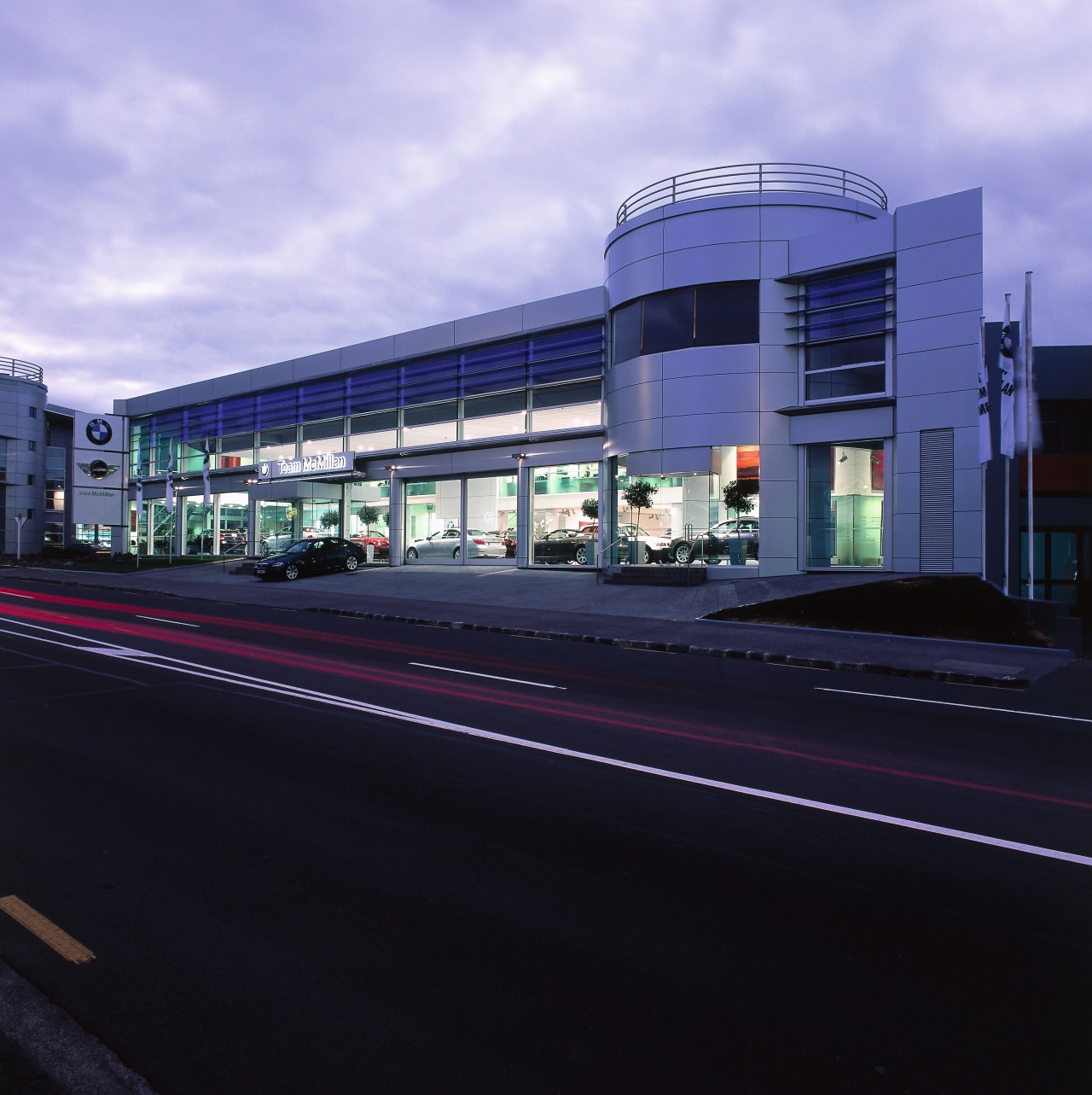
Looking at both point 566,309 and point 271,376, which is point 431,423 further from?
point 271,376

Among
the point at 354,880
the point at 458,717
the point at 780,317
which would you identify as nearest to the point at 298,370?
the point at 780,317

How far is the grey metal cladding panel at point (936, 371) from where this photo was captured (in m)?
21.6

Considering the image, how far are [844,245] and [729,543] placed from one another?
943 cm

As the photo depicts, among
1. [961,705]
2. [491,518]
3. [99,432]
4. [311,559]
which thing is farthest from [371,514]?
[961,705]

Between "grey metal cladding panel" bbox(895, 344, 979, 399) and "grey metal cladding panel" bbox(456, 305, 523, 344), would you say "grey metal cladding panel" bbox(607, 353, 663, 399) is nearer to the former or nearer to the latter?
"grey metal cladding panel" bbox(456, 305, 523, 344)

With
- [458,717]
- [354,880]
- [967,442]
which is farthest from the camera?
[967,442]

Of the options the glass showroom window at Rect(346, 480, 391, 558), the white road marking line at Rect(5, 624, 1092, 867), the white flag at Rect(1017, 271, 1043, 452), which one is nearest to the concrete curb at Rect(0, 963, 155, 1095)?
the white road marking line at Rect(5, 624, 1092, 867)

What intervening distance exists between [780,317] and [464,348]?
1372cm

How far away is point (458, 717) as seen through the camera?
324 inches

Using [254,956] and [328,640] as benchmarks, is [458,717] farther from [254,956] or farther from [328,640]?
[328,640]

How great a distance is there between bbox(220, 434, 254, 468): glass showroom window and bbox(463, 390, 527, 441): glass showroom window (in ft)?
52.8

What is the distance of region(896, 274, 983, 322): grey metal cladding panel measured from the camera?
21.3 meters

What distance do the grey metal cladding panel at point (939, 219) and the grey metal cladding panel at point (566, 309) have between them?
9.91m

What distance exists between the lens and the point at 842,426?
78.1 ft
